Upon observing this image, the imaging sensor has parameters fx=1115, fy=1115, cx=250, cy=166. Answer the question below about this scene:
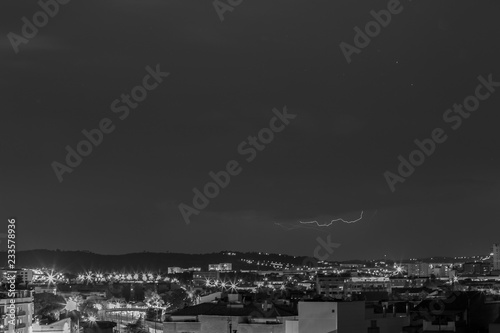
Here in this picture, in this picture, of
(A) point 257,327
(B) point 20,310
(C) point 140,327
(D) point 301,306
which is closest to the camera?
(D) point 301,306

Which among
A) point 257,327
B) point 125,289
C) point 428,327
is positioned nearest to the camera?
point 428,327

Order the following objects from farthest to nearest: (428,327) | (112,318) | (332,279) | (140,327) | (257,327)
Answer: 1. (332,279)
2. (112,318)
3. (140,327)
4. (257,327)
5. (428,327)

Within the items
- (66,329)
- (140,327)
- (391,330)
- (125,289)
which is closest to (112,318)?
(140,327)

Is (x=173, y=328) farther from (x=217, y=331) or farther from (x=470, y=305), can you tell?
(x=470, y=305)

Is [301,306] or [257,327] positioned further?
[257,327]

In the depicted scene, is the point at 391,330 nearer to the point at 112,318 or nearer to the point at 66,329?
the point at 66,329

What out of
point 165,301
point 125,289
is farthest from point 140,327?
point 125,289

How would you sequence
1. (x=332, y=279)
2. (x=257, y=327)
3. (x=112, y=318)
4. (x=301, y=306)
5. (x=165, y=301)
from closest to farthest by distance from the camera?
1. (x=301, y=306)
2. (x=257, y=327)
3. (x=112, y=318)
4. (x=165, y=301)
5. (x=332, y=279)

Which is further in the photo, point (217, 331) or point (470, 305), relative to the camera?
point (217, 331)
